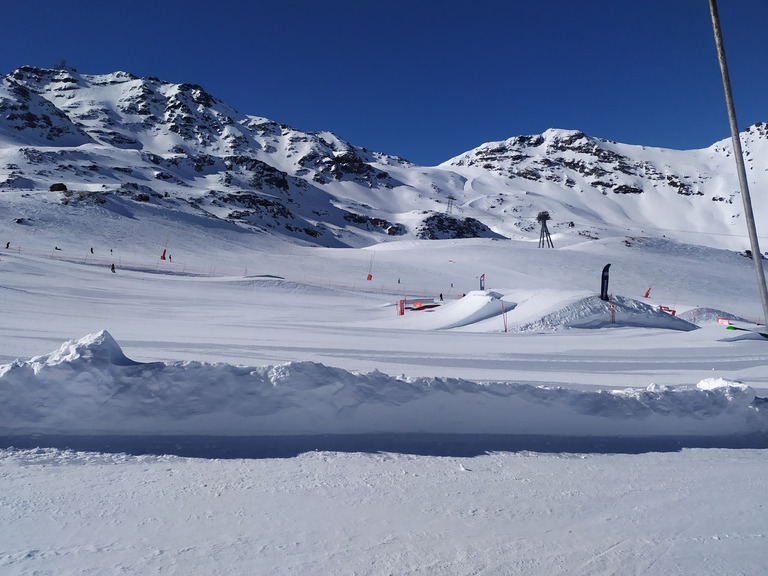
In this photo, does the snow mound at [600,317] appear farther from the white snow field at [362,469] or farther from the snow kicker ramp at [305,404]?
the snow kicker ramp at [305,404]

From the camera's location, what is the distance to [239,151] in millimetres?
177500

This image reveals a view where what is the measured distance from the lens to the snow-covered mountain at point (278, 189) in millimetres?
92125

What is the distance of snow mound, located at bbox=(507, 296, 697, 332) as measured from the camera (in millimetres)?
17516

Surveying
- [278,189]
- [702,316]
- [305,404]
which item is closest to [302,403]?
[305,404]

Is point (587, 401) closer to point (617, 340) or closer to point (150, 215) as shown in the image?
point (617, 340)

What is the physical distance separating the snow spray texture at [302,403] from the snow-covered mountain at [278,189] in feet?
204

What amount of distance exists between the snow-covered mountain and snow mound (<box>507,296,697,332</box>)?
194 ft

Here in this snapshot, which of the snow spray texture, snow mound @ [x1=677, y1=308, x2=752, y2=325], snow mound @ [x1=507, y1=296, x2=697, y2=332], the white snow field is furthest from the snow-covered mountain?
the white snow field

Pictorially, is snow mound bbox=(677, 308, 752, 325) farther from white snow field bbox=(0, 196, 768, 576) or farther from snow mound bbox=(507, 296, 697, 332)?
white snow field bbox=(0, 196, 768, 576)

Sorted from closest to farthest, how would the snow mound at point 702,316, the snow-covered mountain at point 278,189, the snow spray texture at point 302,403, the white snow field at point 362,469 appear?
the white snow field at point 362,469 → the snow spray texture at point 302,403 → the snow mound at point 702,316 → the snow-covered mountain at point 278,189

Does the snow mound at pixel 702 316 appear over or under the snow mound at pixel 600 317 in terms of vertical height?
under

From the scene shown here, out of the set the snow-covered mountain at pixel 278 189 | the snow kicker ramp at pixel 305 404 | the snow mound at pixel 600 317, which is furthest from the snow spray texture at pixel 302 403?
the snow-covered mountain at pixel 278 189

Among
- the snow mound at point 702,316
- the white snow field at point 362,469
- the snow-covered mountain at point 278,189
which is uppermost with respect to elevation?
the snow-covered mountain at point 278,189

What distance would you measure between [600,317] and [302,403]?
1601 cm
